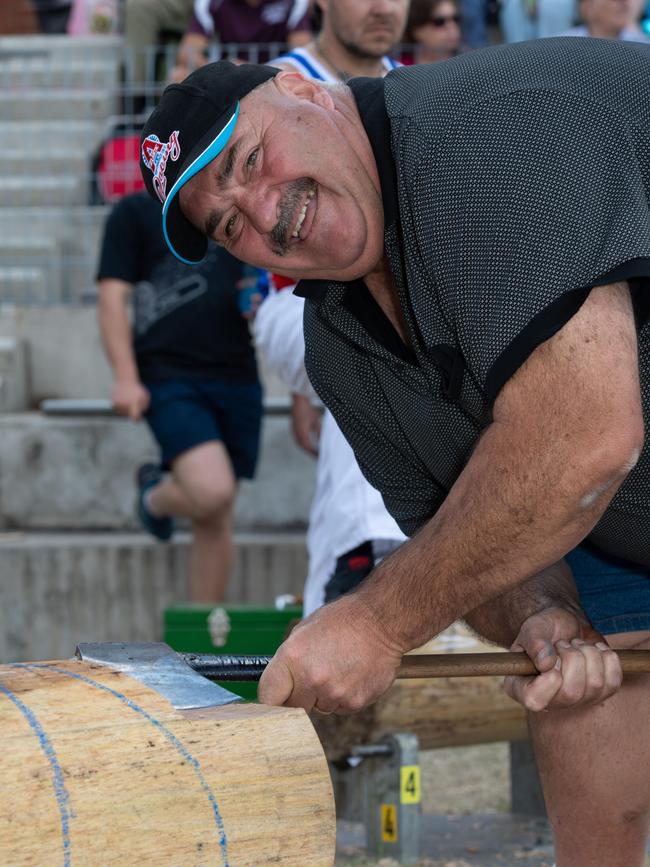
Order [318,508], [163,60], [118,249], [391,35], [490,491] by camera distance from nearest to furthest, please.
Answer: [490,491]
[318,508]
[391,35]
[118,249]
[163,60]

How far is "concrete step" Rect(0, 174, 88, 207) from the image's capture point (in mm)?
7543

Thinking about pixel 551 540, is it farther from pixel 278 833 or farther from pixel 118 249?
pixel 118 249

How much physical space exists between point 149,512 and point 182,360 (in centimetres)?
64

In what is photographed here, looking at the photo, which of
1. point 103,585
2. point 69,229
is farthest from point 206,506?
point 69,229

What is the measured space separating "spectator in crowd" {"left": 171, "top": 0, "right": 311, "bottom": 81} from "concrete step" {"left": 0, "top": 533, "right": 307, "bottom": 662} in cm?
262

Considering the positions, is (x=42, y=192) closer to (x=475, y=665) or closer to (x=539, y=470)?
(x=475, y=665)

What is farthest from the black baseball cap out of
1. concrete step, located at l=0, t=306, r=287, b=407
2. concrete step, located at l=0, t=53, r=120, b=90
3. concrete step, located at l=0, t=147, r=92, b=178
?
concrete step, located at l=0, t=53, r=120, b=90

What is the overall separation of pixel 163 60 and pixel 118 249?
2.53 meters

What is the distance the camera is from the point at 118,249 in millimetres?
5352

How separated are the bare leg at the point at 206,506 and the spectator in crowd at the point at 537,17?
329cm

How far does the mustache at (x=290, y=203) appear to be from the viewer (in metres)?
2.19

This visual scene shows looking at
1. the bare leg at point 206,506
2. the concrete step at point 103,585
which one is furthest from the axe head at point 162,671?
the concrete step at point 103,585

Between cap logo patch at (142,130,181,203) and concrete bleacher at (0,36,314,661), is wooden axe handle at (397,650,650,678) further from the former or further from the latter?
concrete bleacher at (0,36,314,661)

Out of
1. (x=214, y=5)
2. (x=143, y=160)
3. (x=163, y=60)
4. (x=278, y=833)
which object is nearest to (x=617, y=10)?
(x=214, y=5)
